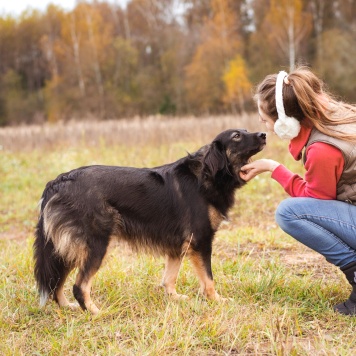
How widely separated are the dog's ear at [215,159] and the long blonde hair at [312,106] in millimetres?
612

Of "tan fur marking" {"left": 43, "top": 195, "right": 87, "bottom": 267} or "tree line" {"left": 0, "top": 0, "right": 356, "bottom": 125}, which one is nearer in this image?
"tan fur marking" {"left": 43, "top": 195, "right": 87, "bottom": 267}

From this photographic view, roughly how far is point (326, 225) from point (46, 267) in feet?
6.56

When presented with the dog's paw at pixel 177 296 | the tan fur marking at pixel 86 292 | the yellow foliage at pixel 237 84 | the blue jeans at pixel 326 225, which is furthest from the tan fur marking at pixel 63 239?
the yellow foliage at pixel 237 84

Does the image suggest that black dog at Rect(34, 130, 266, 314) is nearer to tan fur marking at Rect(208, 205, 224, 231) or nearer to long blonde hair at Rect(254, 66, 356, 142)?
tan fur marking at Rect(208, 205, 224, 231)

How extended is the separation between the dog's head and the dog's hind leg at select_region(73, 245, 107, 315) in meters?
1.08

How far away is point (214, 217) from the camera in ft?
11.6

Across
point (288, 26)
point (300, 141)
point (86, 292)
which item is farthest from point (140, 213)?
point (288, 26)

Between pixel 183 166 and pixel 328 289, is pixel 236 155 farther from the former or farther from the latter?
pixel 328 289

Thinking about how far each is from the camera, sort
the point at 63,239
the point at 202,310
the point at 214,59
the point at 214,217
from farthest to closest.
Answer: the point at 214,59, the point at 214,217, the point at 63,239, the point at 202,310

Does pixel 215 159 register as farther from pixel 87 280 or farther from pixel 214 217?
pixel 87 280

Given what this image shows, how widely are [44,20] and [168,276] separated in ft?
119

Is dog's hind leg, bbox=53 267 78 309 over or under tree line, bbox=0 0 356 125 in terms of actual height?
under

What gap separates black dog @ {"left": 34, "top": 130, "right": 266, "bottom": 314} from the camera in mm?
3195

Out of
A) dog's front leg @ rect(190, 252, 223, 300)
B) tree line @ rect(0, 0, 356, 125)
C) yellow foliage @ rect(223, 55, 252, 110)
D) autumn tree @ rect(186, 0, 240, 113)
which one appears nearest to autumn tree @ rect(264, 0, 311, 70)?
tree line @ rect(0, 0, 356, 125)
